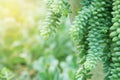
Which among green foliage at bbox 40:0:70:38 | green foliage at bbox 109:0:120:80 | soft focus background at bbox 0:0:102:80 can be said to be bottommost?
green foliage at bbox 109:0:120:80

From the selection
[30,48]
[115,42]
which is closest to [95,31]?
[115,42]

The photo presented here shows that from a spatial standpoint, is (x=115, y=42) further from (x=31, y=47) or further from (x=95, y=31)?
(x=31, y=47)

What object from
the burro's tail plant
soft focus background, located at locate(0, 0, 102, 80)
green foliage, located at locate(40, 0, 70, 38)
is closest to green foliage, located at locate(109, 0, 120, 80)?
the burro's tail plant

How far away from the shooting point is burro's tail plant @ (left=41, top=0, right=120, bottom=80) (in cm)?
139

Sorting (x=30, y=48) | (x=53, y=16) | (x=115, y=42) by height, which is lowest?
(x=115, y=42)

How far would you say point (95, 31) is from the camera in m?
1.45

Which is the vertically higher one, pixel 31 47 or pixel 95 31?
pixel 31 47

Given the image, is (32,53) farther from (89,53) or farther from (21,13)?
(89,53)

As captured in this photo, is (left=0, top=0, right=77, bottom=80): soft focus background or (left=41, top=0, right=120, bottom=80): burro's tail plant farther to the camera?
(left=0, top=0, right=77, bottom=80): soft focus background

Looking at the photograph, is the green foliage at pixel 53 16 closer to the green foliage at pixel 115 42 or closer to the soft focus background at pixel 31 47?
the green foliage at pixel 115 42

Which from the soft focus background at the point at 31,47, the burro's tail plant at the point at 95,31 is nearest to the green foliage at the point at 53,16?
the burro's tail plant at the point at 95,31

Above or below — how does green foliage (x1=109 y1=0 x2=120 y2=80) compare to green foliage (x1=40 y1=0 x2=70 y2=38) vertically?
below

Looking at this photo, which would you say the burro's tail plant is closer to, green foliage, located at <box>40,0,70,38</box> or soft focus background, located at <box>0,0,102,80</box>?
green foliage, located at <box>40,0,70,38</box>

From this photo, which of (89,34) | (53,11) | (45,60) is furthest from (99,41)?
(45,60)
